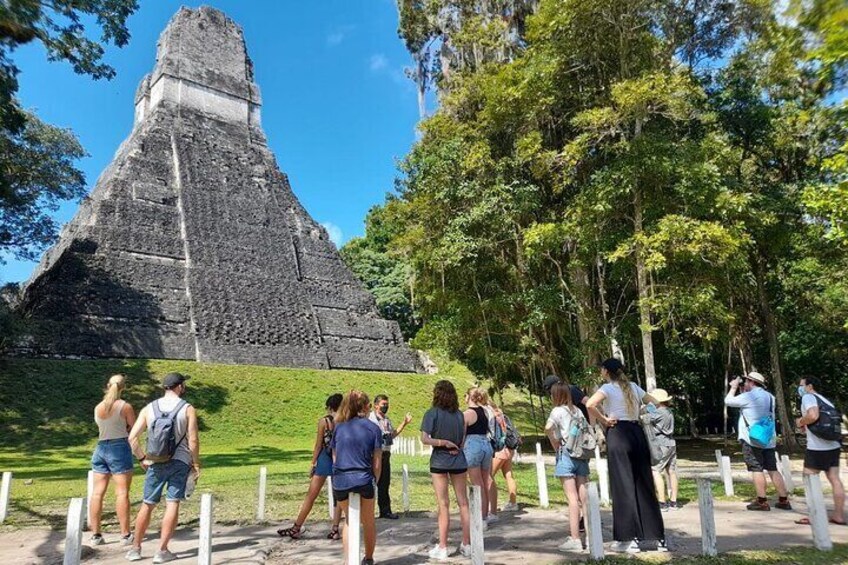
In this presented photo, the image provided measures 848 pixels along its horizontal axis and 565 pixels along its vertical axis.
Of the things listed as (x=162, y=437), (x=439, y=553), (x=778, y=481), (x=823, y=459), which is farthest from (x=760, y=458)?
(x=162, y=437)

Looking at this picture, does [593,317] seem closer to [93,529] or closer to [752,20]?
[752,20]

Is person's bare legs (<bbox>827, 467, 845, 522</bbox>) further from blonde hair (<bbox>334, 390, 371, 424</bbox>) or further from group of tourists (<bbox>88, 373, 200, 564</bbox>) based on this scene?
group of tourists (<bbox>88, 373, 200, 564</bbox>)

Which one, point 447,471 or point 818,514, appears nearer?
point 818,514

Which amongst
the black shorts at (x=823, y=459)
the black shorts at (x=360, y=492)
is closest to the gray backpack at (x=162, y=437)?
the black shorts at (x=360, y=492)

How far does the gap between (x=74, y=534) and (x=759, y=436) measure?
6183 mm

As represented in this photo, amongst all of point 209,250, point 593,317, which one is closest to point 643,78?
point 593,317

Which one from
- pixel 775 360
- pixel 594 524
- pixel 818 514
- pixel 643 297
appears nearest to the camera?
pixel 594 524

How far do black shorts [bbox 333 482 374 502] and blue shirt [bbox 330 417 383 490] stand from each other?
0.08 ft

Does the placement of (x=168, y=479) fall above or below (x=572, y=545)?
Result: above

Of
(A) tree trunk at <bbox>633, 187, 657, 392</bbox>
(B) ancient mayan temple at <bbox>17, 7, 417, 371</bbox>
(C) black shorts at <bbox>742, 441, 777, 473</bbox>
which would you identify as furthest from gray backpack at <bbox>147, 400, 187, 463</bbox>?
(B) ancient mayan temple at <bbox>17, 7, 417, 371</bbox>

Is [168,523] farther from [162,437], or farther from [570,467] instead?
[570,467]

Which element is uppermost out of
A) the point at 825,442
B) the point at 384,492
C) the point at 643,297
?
the point at 643,297

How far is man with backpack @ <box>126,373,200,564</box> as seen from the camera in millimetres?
4414

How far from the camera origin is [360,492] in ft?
13.2
